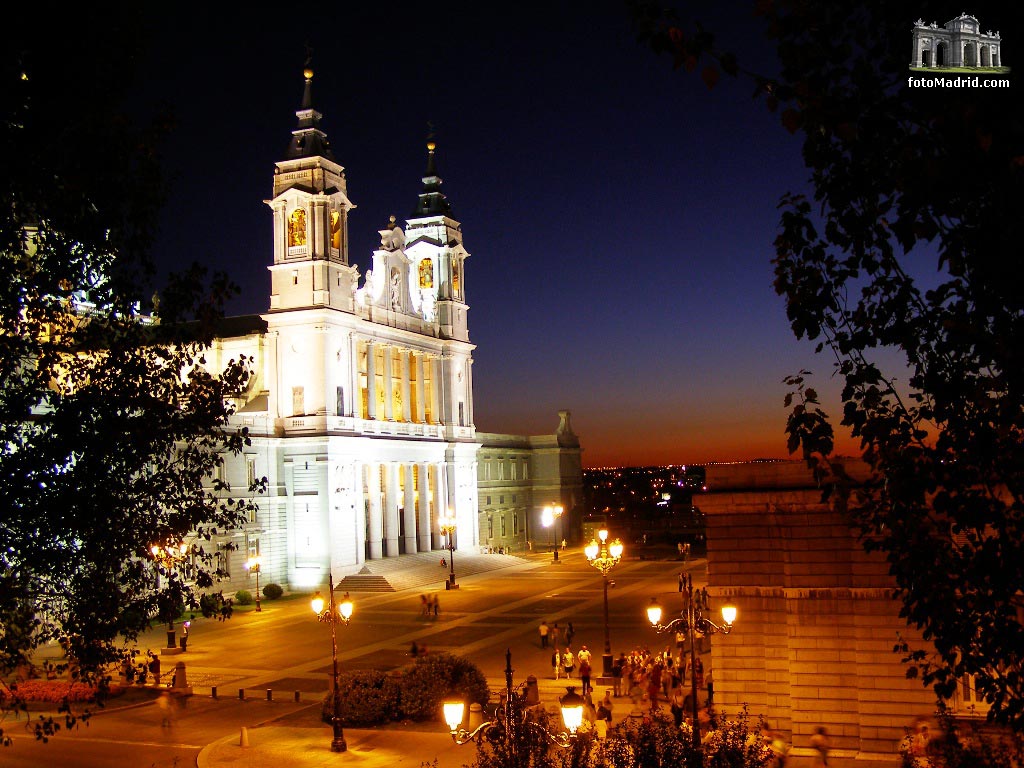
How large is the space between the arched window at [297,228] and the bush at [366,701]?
3888 centimetres

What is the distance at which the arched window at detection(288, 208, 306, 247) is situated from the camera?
6088cm

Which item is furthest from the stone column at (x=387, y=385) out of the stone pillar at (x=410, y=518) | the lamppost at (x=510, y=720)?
the lamppost at (x=510, y=720)

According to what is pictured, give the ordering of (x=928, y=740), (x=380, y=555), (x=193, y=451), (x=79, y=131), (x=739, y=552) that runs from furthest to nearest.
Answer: (x=380, y=555) → (x=739, y=552) → (x=928, y=740) → (x=193, y=451) → (x=79, y=131)

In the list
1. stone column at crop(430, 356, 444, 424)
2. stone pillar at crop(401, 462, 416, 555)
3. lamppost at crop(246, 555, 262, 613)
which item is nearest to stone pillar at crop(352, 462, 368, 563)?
stone pillar at crop(401, 462, 416, 555)

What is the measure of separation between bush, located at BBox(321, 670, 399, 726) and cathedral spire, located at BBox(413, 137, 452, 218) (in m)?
55.2

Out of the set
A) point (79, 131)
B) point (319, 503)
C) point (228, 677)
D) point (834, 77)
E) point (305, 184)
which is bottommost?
point (228, 677)

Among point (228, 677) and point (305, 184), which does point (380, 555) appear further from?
point (228, 677)

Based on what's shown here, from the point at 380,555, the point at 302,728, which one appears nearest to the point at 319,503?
the point at 380,555

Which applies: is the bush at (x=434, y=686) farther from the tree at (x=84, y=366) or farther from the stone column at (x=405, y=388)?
the stone column at (x=405, y=388)

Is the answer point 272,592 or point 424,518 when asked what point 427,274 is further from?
point 272,592

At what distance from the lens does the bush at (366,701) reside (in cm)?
2534

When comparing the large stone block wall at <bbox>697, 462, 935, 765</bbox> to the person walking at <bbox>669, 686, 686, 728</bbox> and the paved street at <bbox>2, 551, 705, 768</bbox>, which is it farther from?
the paved street at <bbox>2, 551, 705, 768</bbox>

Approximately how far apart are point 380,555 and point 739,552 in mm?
44595

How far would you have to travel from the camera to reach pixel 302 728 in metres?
25.1
